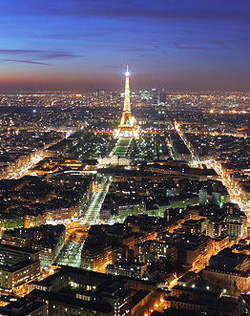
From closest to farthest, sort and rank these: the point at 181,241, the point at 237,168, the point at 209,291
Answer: the point at 209,291 < the point at 181,241 < the point at 237,168

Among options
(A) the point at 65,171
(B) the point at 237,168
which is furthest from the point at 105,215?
(B) the point at 237,168

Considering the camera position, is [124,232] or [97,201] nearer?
[124,232]

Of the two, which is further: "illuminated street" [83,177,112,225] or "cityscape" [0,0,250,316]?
"illuminated street" [83,177,112,225]

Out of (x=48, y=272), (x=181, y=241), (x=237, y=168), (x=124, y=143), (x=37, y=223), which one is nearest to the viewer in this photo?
(x=48, y=272)

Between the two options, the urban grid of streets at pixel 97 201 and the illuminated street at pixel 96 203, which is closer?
the urban grid of streets at pixel 97 201

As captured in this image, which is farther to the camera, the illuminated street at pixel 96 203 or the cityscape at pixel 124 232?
the illuminated street at pixel 96 203

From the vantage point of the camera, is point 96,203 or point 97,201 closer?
point 96,203

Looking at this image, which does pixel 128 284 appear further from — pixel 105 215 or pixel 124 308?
pixel 105 215

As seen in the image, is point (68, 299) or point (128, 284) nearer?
point (68, 299)

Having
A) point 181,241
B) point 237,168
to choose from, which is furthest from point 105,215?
point 237,168

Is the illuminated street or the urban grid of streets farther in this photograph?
the illuminated street
